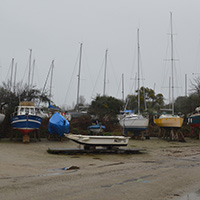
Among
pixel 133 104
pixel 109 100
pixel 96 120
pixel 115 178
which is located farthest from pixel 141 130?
pixel 133 104

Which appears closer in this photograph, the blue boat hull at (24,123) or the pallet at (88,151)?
the pallet at (88,151)

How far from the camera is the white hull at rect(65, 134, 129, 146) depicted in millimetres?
14280

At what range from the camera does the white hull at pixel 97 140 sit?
14.3 metres

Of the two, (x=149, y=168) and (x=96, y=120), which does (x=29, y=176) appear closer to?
(x=149, y=168)

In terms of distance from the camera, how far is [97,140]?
14469 mm

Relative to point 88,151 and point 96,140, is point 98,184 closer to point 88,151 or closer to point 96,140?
point 88,151

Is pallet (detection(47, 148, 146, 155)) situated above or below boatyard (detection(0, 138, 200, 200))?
below

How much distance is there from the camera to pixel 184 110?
39.2 metres

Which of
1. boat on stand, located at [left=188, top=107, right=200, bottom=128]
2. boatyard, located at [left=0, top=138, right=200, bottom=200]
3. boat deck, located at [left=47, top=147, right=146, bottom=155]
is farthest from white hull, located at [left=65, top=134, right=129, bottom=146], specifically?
boat on stand, located at [left=188, top=107, right=200, bottom=128]

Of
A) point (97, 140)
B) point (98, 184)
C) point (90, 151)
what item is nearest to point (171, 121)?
point (97, 140)

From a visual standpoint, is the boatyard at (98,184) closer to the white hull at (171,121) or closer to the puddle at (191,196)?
the puddle at (191,196)

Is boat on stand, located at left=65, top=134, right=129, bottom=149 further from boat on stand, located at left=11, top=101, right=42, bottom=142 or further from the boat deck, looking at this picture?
boat on stand, located at left=11, top=101, right=42, bottom=142

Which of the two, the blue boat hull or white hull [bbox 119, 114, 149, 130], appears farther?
white hull [bbox 119, 114, 149, 130]

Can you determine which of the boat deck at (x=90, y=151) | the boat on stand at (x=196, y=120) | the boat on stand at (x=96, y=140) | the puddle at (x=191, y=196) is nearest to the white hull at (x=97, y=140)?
the boat on stand at (x=96, y=140)
